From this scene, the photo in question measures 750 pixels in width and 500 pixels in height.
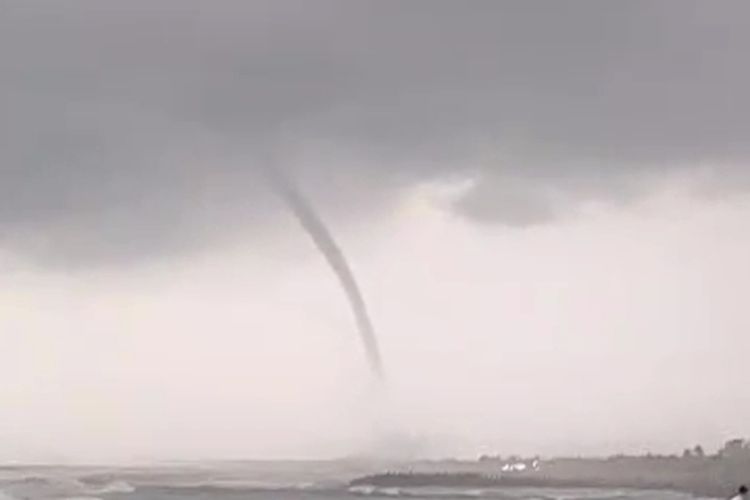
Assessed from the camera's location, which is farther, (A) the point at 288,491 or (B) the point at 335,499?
(A) the point at 288,491

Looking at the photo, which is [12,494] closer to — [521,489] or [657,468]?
[521,489]

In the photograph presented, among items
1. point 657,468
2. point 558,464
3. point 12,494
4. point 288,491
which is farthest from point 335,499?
point 558,464

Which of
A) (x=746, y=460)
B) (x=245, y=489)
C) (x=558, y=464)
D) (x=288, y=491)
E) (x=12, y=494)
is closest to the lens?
(x=12, y=494)

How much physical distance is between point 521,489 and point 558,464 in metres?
65.5

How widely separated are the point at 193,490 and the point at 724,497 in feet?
153

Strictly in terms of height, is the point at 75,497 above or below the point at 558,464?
below

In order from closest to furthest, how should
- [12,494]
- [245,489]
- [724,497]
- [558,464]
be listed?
[724,497] → [12,494] → [245,489] → [558,464]

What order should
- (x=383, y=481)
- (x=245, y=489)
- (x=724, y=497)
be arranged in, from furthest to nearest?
(x=383, y=481), (x=245, y=489), (x=724, y=497)

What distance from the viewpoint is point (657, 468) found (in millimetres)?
151750

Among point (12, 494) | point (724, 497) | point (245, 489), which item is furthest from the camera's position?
point (245, 489)

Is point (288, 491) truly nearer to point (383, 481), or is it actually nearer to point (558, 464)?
point (383, 481)

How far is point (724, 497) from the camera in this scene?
9188 centimetres

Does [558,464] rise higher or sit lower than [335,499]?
higher

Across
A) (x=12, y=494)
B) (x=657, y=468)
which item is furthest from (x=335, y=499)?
(x=657, y=468)
